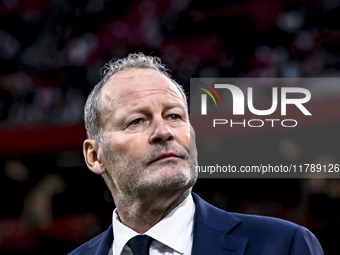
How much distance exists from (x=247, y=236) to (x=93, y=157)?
0.53 meters

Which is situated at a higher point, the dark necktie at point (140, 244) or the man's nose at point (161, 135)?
the man's nose at point (161, 135)

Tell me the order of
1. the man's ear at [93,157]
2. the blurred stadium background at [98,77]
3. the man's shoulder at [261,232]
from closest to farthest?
1. the man's shoulder at [261,232]
2. the man's ear at [93,157]
3. the blurred stadium background at [98,77]

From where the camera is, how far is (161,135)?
3.21ft

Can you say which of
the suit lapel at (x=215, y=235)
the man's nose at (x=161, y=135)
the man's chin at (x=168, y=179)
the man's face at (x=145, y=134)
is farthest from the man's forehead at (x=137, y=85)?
the suit lapel at (x=215, y=235)

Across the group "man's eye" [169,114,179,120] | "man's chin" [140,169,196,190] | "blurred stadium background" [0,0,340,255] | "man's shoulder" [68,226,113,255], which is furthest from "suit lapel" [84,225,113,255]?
"blurred stadium background" [0,0,340,255]

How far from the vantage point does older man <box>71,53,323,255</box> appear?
0.93 m

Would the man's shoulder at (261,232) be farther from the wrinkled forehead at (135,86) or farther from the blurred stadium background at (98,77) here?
the blurred stadium background at (98,77)

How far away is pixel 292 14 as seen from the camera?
9.43 ft

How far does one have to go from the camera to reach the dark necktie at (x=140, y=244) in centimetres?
97

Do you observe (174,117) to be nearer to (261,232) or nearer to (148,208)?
(148,208)

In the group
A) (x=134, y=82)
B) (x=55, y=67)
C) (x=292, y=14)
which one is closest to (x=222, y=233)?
(x=134, y=82)

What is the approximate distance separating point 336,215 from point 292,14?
4.90 feet

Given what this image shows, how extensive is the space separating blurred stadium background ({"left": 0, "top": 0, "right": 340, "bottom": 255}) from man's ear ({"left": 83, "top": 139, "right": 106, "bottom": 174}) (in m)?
1.23

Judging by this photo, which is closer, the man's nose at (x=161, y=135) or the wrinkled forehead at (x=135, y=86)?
the man's nose at (x=161, y=135)
